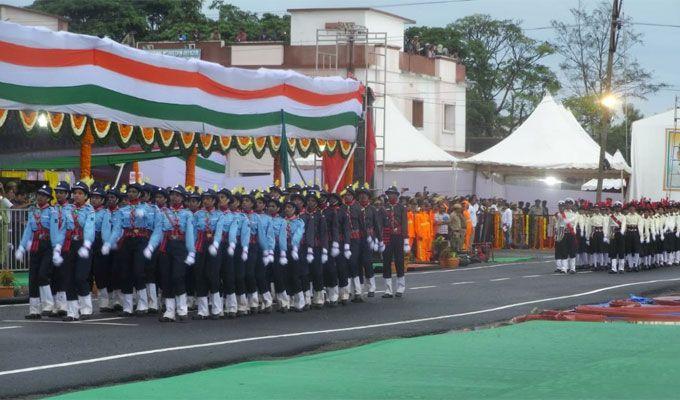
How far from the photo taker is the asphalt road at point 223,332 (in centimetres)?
1259

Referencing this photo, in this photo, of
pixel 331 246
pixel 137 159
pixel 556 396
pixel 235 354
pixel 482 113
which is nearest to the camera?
pixel 556 396

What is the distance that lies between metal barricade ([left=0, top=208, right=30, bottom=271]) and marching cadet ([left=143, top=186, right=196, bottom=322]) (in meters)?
6.57

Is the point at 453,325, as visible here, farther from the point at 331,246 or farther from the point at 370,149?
the point at 370,149

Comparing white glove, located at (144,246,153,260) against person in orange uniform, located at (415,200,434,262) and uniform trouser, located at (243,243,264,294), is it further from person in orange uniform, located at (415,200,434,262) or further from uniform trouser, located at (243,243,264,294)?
person in orange uniform, located at (415,200,434,262)

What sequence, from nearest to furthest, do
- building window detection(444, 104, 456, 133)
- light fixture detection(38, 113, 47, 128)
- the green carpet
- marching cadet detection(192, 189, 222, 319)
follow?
the green carpet < marching cadet detection(192, 189, 222, 319) < light fixture detection(38, 113, 47, 128) < building window detection(444, 104, 456, 133)

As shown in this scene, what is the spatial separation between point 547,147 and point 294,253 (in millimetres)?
27074

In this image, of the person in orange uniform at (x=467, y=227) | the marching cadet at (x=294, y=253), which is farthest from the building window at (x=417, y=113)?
the marching cadet at (x=294, y=253)

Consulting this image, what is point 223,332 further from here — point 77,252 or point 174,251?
point 77,252

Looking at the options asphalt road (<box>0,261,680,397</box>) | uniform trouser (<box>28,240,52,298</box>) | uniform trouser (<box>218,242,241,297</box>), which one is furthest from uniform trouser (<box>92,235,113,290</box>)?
uniform trouser (<box>218,242,241,297</box>)

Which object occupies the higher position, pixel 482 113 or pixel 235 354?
pixel 482 113

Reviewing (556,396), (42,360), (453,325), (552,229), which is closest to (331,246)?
(453,325)

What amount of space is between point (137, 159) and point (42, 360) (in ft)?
53.7

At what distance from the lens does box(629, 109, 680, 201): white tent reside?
4616cm

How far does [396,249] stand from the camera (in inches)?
912
